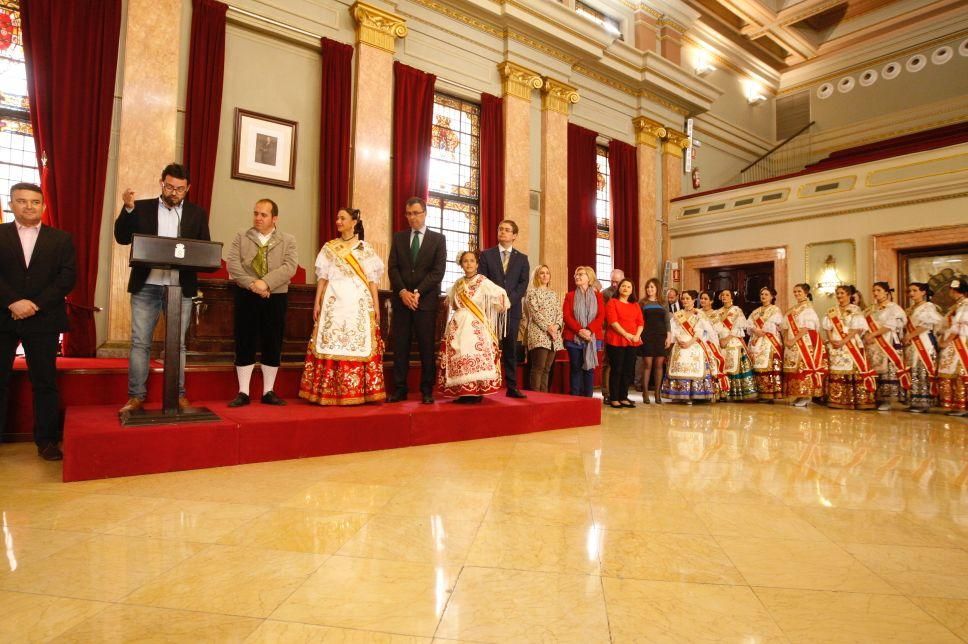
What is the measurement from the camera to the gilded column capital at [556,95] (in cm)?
861

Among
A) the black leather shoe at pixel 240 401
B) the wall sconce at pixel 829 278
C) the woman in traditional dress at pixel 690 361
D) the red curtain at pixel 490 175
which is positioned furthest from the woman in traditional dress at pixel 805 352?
the black leather shoe at pixel 240 401

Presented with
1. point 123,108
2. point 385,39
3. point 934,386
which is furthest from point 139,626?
point 934,386

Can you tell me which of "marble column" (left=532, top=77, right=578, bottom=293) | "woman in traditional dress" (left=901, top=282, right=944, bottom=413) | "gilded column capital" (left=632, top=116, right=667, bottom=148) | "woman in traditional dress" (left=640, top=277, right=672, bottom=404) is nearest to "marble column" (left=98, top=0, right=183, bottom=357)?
"marble column" (left=532, top=77, right=578, bottom=293)

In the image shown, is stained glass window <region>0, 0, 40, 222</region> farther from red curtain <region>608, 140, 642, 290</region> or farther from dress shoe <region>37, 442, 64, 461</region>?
red curtain <region>608, 140, 642, 290</region>

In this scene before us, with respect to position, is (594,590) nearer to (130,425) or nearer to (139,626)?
(139,626)

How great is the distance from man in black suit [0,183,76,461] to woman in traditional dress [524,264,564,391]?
349cm

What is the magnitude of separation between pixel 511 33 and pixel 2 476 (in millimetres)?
8141

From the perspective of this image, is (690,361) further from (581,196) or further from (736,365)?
(581,196)

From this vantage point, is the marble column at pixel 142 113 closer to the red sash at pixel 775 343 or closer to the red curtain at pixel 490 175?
the red curtain at pixel 490 175

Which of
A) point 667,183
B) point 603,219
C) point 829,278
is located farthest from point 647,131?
point 829,278

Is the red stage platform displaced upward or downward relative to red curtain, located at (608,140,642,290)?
downward

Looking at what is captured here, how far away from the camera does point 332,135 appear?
6.55 meters

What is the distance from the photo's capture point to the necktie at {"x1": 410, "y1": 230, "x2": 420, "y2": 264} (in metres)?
3.78

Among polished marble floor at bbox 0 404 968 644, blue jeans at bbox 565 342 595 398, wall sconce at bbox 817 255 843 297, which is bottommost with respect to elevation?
polished marble floor at bbox 0 404 968 644
